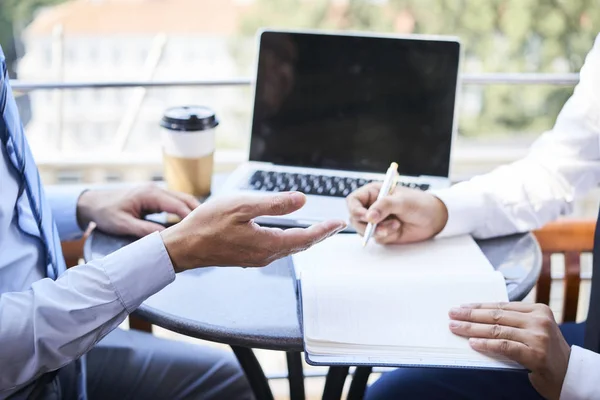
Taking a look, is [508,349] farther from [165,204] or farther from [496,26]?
[496,26]

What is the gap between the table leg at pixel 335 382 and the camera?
1102mm

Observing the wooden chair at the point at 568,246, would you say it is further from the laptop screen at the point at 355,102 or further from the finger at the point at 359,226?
the finger at the point at 359,226

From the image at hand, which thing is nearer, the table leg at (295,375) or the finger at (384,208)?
the finger at (384,208)

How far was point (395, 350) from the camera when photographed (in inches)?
33.5

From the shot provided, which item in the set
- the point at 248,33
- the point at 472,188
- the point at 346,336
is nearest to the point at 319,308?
the point at 346,336

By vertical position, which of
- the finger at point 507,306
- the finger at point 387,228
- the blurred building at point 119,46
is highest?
the finger at point 387,228

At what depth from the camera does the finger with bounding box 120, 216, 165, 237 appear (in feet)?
3.82

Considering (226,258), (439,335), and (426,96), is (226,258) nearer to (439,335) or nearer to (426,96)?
(439,335)

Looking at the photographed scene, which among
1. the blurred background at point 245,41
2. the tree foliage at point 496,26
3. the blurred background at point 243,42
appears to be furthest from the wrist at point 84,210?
the tree foliage at point 496,26

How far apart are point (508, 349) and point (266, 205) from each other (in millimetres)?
368

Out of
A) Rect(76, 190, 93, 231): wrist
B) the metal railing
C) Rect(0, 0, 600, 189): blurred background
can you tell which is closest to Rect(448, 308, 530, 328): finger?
Rect(76, 190, 93, 231): wrist

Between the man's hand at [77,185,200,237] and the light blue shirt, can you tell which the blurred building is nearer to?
the man's hand at [77,185,200,237]

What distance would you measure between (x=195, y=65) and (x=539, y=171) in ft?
40.5

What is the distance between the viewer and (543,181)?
4.11 ft
